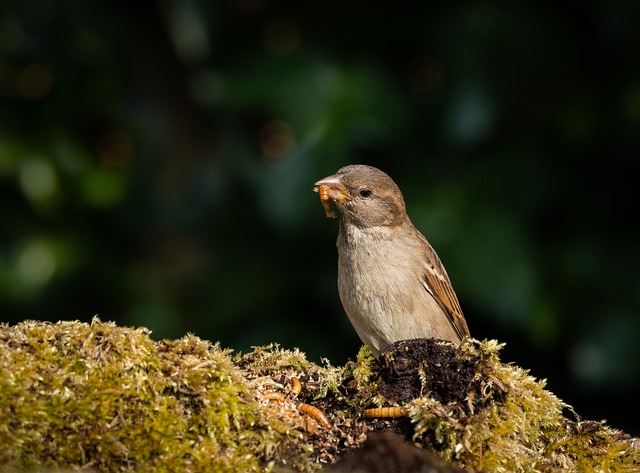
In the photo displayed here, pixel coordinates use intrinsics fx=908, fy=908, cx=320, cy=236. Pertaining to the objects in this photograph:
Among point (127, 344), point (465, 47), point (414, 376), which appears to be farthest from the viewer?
point (465, 47)

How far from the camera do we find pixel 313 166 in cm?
587

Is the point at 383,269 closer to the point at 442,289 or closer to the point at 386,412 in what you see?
the point at 442,289

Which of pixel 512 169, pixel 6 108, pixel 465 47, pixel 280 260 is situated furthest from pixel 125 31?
pixel 512 169

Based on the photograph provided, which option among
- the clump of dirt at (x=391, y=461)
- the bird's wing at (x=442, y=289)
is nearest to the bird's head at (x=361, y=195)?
the bird's wing at (x=442, y=289)

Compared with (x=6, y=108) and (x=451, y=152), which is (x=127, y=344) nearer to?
(x=451, y=152)

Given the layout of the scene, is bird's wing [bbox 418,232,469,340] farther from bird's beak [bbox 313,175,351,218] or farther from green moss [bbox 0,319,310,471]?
green moss [bbox 0,319,310,471]

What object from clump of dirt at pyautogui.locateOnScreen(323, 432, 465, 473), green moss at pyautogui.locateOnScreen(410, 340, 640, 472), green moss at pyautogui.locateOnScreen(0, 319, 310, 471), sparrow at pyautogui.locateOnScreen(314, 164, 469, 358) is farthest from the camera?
sparrow at pyautogui.locateOnScreen(314, 164, 469, 358)

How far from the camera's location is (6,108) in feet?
21.4

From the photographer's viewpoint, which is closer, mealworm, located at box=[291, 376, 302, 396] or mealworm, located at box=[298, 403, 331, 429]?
mealworm, located at box=[298, 403, 331, 429]

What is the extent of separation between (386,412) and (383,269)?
203cm

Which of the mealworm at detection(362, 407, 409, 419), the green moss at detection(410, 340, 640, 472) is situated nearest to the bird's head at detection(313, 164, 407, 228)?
the green moss at detection(410, 340, 640, 472)

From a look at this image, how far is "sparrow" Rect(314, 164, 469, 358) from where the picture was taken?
4.85 m

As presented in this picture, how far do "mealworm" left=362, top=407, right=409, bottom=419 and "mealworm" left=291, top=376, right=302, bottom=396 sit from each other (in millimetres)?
352

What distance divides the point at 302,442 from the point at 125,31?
4.58 m
